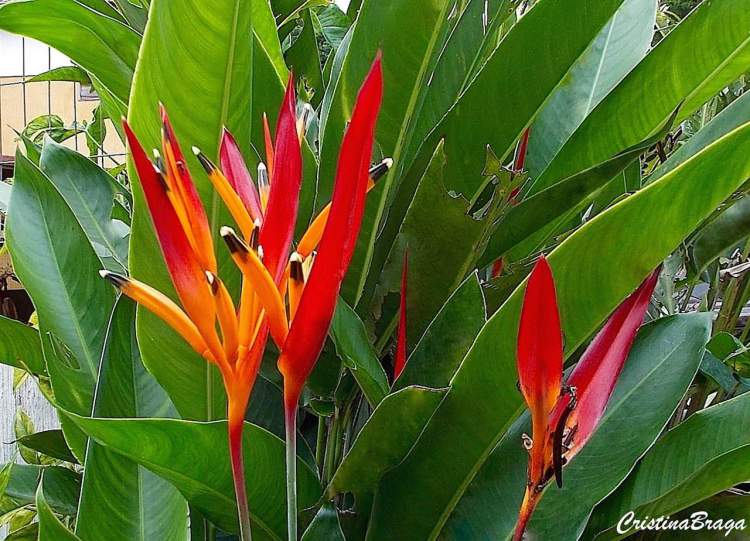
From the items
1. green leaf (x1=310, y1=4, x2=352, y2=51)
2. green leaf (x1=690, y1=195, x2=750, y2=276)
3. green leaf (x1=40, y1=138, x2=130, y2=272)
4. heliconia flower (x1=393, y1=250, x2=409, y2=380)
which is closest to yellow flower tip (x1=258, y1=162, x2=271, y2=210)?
heliconia flower (x1=393, y1=250, x2=409, y2=380)

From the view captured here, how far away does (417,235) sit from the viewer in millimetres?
474

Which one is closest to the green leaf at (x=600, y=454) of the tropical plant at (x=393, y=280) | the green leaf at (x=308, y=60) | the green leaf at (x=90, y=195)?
the tropical plant at (x=393, y=280)

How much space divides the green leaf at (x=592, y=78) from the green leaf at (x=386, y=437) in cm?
29

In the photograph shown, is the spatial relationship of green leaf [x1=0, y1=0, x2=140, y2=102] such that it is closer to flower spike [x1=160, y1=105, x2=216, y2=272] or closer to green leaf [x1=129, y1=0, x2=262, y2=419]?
green leaf [x1=129, y1=0, x2=262, y2=419]

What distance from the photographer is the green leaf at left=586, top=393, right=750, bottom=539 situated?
0.43m

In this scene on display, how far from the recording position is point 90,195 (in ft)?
2.11

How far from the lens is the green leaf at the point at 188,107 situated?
14.4 inches

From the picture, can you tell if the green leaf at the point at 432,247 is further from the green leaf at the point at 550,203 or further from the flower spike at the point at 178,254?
the flower spike at the point at 178,254

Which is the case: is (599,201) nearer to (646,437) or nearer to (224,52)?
(646,437)

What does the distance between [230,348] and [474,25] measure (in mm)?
354

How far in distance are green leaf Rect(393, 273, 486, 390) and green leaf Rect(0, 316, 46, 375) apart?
341mm

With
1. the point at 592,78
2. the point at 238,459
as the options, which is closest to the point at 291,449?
the point at 238,459

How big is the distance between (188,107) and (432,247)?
0.58 feet

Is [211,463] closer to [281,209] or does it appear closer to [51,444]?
[281,209]
